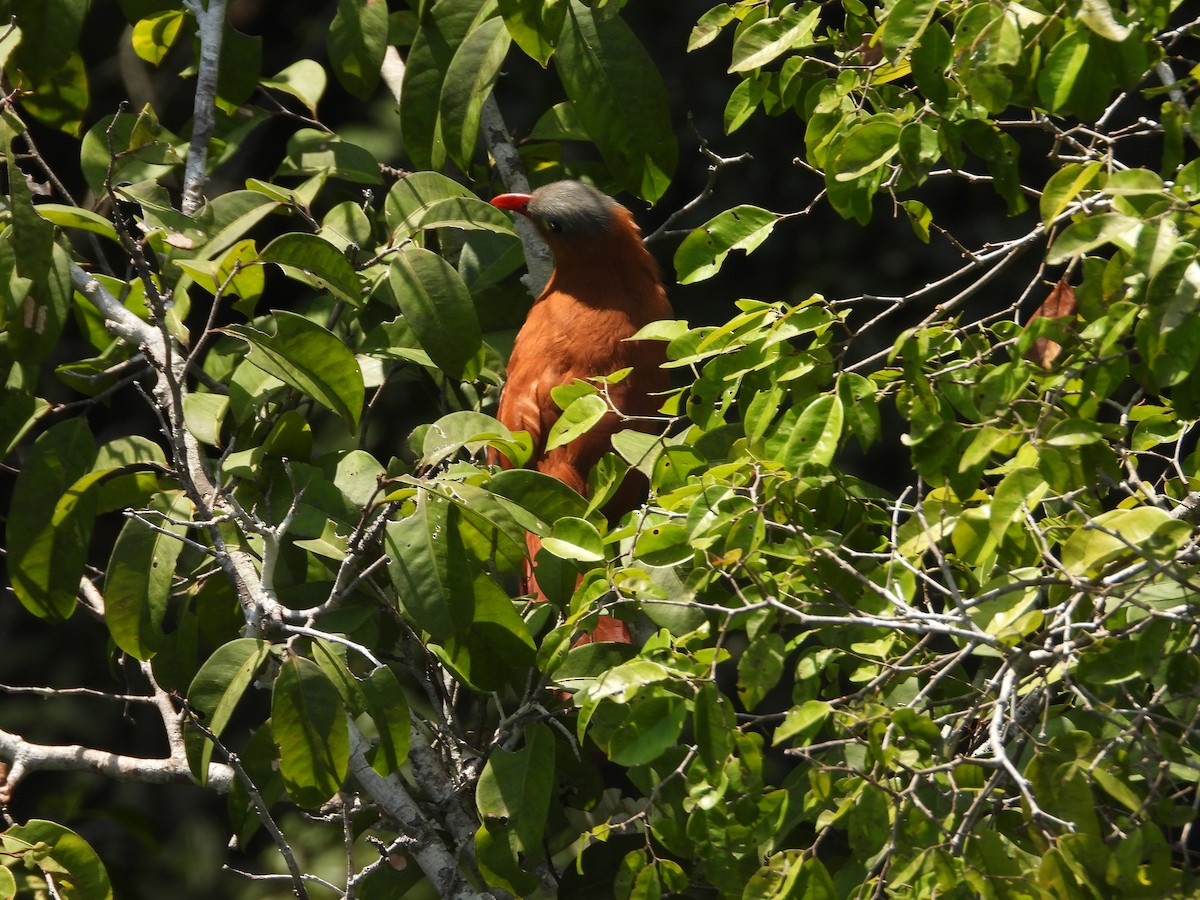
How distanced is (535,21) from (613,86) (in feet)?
0.93

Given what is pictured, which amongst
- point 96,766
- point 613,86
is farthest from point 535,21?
point 96,766

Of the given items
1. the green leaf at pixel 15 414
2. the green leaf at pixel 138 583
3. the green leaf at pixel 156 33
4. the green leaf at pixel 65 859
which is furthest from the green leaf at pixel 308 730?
the green leaf at pixel 156 33

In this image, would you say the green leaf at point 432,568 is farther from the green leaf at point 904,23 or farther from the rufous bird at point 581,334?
the rufous bird at point 581,334

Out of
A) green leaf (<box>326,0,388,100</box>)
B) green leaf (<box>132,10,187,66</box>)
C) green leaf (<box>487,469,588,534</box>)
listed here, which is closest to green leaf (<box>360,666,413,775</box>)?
green leaf (<box>487,469,588,534</box>)

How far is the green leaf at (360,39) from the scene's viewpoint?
2580 millimetres

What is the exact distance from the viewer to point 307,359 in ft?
6.42

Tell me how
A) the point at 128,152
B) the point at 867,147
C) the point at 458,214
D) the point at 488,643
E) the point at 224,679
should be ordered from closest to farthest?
the point at 867,147 < the point at 224,679 < the point at 488,643 < the point at 128,152 < the point at 458,214

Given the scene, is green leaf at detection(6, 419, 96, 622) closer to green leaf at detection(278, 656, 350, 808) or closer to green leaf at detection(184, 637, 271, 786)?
green leaf at detection(184, 637, 271, 786)

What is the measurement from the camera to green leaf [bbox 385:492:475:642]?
1.86 meters

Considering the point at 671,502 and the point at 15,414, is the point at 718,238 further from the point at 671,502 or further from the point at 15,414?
the point at 15,414

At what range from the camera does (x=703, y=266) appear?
71.2 inches

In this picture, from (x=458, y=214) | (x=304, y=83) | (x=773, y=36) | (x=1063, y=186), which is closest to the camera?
(x=1063, y=186)

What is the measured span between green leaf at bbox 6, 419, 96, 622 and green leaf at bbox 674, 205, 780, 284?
1089mm

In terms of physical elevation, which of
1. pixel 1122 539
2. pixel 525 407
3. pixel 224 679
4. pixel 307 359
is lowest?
pixel 525 407
